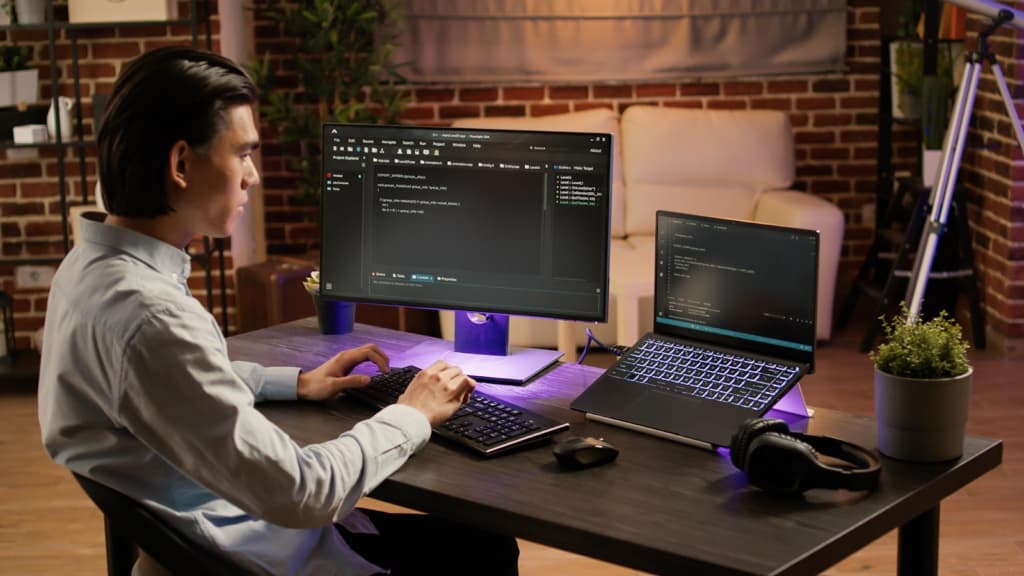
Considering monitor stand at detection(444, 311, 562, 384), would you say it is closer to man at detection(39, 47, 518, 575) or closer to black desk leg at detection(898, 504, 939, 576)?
man at detection(39, 47, 518, 575)

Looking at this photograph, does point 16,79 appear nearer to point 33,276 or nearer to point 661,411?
point 33,276

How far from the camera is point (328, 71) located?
529 centimetres

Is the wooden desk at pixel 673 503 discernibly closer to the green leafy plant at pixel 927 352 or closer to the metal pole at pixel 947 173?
the green leafy plant at pixel 927 352

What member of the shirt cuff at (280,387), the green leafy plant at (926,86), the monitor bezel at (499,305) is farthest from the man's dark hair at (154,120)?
the green leafy plant at (926,86)

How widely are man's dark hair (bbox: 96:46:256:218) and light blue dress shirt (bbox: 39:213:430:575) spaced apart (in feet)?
0.20

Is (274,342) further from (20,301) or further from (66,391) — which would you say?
(20,301)

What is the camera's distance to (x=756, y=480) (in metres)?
1.86

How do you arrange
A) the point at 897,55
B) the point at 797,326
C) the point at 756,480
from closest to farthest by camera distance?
the point at 756,480 < the point at 797,326 < the point at 897,55

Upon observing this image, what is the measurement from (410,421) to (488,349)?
25.4 inches

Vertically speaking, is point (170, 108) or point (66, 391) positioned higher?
point (170, 108)

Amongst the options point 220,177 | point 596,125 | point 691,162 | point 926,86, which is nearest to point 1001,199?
point 926,86

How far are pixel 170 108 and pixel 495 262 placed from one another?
0.92 meters

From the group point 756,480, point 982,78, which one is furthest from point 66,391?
point 982,78

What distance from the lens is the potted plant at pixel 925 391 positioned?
76.0 inches
